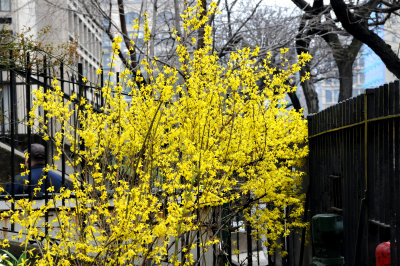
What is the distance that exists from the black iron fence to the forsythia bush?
484 millimetres

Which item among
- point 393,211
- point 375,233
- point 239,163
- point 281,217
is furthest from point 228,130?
point 393,211

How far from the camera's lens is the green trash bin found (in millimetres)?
5051

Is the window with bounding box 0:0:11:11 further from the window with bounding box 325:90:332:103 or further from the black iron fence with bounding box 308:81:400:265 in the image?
the window with bounding box 325:90:332:103

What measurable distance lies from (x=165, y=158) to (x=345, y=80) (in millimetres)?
13637

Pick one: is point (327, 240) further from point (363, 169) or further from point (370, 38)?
point (370, 38)

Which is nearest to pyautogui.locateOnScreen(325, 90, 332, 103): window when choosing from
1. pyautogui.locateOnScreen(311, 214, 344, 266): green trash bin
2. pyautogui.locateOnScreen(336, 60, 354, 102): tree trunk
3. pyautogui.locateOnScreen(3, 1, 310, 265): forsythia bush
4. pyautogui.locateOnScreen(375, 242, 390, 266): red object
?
pyautogui.locateOnScreen(336, 60, 354, 102): tree trunk

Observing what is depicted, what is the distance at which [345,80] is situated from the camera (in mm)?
18141

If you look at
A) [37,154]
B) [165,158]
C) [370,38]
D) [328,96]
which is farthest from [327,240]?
[328,96]

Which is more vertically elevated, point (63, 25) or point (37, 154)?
point (63, 25)

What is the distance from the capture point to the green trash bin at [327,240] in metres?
5.05

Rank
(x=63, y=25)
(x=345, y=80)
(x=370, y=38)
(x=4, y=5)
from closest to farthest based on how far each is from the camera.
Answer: (x=370, y=38)
(x=345, y=80)
(x=4, y=5)
(x=63, y=25)

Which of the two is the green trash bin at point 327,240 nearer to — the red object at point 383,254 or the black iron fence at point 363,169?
the black iron fence at point 363,169

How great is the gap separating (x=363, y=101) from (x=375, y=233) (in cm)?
102

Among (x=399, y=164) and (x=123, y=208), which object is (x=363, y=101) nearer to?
(x=399, y=164)
